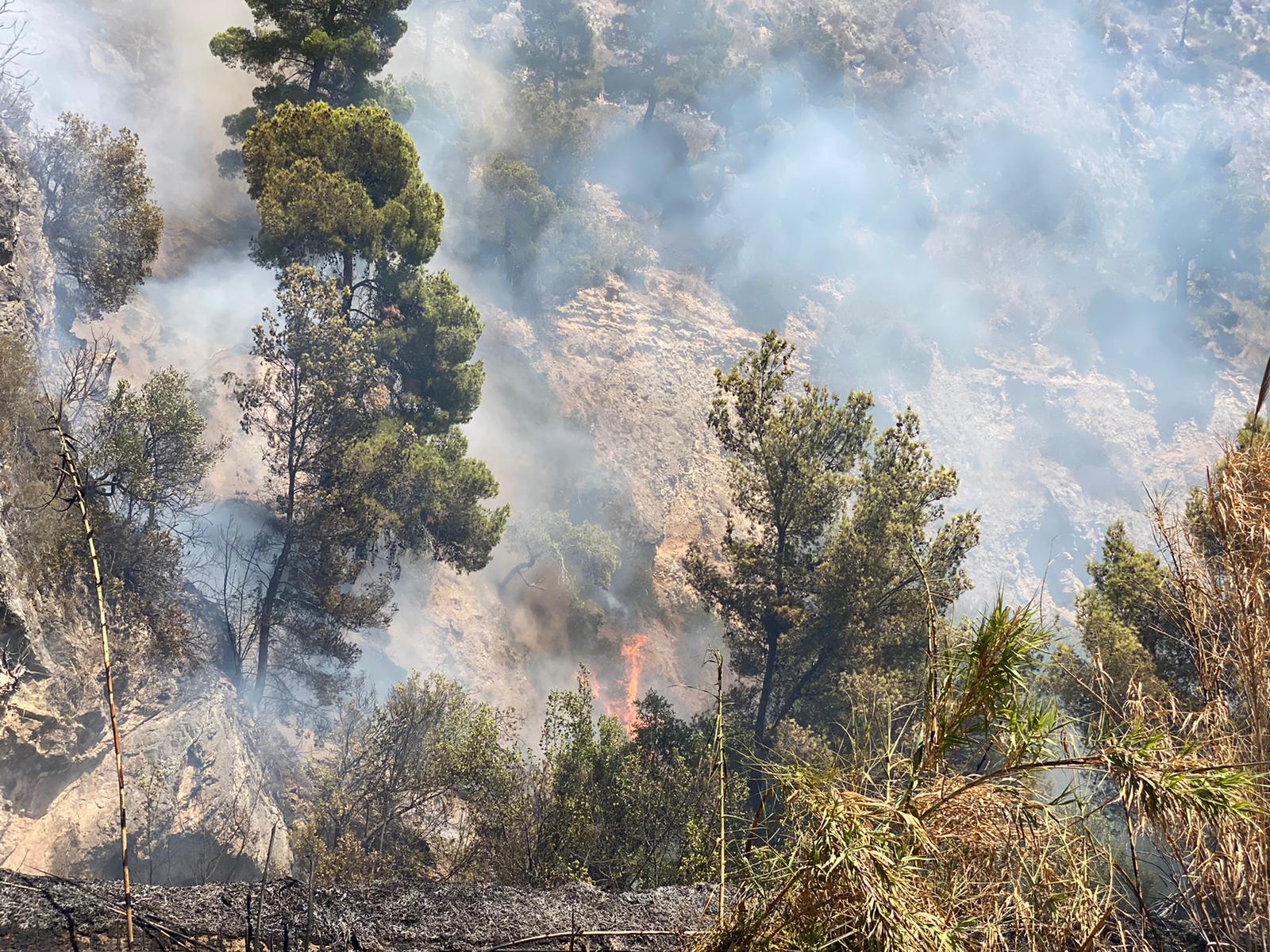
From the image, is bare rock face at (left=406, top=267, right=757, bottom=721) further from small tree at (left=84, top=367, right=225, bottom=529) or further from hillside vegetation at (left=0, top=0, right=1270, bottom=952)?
small tree at (left=84, top=367, right=225, bottom=529)

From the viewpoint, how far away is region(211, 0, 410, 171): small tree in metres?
23.3

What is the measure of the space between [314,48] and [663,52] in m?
34.2

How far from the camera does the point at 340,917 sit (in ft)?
18.7

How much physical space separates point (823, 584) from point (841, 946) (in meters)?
14.3

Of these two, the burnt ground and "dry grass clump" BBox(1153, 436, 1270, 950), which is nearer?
"dry grass clump" BBox(1153, 436, 1270, 950)

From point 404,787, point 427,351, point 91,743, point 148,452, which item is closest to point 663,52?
point 427,351

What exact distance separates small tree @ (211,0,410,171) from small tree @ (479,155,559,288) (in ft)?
47.2

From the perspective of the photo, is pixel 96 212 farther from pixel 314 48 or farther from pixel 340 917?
pixel 340 917

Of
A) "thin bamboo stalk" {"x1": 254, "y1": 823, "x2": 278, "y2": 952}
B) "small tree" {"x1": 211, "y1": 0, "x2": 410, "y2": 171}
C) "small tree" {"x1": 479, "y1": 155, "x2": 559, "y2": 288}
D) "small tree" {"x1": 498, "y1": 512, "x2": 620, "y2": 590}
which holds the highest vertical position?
"small tree" {"x1": 479, "y1": 155, "x2": 559, "y2": 288}

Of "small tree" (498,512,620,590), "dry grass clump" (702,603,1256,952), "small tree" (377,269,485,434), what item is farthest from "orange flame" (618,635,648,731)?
"dry grass clump" (702,603,1256,952)

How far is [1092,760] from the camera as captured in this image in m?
3.48

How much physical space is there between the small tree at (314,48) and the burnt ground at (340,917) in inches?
847

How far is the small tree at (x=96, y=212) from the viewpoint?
18.9 meters

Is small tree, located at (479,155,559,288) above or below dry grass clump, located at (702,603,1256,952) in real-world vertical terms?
above
